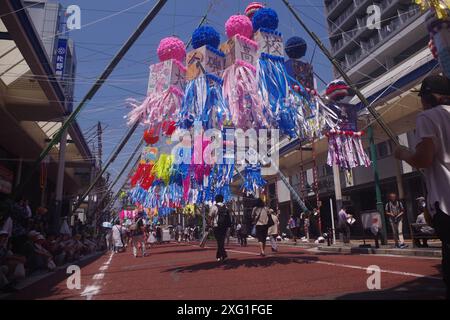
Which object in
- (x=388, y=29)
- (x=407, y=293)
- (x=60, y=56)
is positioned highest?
(x=388, y=29)

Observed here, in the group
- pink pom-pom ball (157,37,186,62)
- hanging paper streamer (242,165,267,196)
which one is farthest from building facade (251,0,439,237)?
pink pom-pom ball (157,37,186,62)

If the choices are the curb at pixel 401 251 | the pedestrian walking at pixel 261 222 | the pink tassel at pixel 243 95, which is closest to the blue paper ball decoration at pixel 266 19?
the pink tassel at pixel 243 95

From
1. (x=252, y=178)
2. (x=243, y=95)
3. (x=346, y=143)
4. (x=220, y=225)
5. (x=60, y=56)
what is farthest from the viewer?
(x=60, y=56)

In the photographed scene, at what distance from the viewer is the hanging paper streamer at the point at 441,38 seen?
527 centimetres

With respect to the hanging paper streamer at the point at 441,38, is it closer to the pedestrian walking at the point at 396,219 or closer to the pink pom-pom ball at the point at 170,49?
the pink pom-pom ball at the point at 170,49

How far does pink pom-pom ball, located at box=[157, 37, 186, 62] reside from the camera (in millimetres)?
9430

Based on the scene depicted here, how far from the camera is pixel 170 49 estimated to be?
9422 mm

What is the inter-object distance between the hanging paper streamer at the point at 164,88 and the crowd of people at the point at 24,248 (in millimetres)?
3850

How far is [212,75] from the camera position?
8.38 metres

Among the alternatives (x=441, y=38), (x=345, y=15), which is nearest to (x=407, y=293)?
(x=441, y=38)

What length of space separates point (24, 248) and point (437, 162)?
931cm

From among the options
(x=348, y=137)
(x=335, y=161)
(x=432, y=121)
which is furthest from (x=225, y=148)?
(x=432, y=121)

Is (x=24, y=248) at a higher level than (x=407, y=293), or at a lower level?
higher

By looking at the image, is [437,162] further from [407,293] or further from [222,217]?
[222,217]
